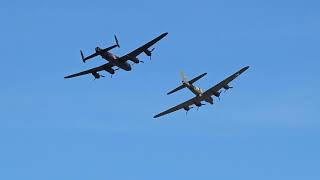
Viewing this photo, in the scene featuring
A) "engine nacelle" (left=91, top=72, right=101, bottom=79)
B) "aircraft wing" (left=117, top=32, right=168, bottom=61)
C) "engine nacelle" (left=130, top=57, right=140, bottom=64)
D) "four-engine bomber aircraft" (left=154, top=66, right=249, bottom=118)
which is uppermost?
"engine nacelle" (left=91, top=72, right=101, bottom=79)

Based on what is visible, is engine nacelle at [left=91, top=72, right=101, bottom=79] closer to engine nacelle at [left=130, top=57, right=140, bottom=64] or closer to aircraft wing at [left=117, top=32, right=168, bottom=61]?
aircraft wing at [left=117, top=32, right=168, bottom=61]

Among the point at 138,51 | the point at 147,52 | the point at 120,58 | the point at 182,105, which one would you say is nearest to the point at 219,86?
the point at 182,105

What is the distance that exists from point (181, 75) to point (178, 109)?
61.2 feet

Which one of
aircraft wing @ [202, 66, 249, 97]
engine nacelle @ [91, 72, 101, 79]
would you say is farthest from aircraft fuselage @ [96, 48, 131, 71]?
aircraft wing @ [202, 66, 249, 97]

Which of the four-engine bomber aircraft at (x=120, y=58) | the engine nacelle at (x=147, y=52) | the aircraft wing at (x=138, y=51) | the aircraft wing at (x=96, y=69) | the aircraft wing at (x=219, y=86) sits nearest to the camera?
the four-engine bomber aircraft at (x=120, y=58)

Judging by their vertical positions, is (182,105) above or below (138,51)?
below

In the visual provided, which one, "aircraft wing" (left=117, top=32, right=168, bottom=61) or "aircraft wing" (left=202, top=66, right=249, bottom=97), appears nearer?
"aircraft wing" (left=117, top=32, right=168, bottom=61)

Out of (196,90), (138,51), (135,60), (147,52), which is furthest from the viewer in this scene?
(196,90)

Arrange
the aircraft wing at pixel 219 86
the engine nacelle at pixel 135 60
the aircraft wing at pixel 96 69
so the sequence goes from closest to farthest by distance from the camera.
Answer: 1. the engine nacelle at pixel 135 60
2. the aircraft wing at pixel 96 69
3. the aircraft wing at pixel 219 86

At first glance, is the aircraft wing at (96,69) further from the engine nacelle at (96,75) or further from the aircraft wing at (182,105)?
the aircraft wing at (182,105)

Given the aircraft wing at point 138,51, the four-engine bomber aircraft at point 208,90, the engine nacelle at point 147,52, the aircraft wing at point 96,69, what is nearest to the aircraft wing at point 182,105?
the four-engine bomber aircraft at point 208,90

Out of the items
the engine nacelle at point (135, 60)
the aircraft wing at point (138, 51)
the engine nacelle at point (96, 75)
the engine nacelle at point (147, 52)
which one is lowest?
the engine nacelle at point (135, 60)

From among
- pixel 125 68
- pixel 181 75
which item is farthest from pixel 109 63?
pixel 181 75

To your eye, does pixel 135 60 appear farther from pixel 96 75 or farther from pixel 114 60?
pixel 96 75
